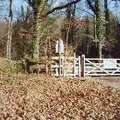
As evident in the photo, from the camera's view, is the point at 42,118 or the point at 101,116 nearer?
the point at 42,118

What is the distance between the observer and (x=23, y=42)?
34.9 m

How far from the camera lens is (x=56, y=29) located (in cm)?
3903

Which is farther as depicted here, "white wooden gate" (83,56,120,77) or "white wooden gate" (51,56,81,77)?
"white wooden gate" (83,56,120,77)

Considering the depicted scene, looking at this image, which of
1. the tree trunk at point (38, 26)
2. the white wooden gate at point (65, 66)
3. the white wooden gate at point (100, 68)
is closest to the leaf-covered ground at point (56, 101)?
the white wooden gate at point (65, 66)

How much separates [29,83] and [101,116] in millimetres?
Answer: 6877

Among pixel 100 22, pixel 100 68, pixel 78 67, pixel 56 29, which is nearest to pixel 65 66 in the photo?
pixel 78 67

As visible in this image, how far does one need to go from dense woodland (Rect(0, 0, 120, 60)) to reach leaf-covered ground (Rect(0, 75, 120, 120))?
7354 millimetres

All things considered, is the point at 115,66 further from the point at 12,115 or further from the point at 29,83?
the point at 12,115

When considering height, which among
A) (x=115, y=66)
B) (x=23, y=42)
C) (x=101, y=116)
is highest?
(x=23, y=42)

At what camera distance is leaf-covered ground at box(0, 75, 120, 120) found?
9.67m

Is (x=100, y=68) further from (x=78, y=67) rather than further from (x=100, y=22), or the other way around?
(x=100, y=22)

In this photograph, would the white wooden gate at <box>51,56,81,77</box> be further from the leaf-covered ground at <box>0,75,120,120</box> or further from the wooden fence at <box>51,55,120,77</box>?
the leaf-covered ground at <box>0,75,120,120</box>

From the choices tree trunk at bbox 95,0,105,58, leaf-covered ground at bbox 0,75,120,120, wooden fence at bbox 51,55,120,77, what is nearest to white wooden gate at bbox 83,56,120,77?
wooden fence at bbox 51,55,120,77

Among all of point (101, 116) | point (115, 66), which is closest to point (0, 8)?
point (115, 66)
